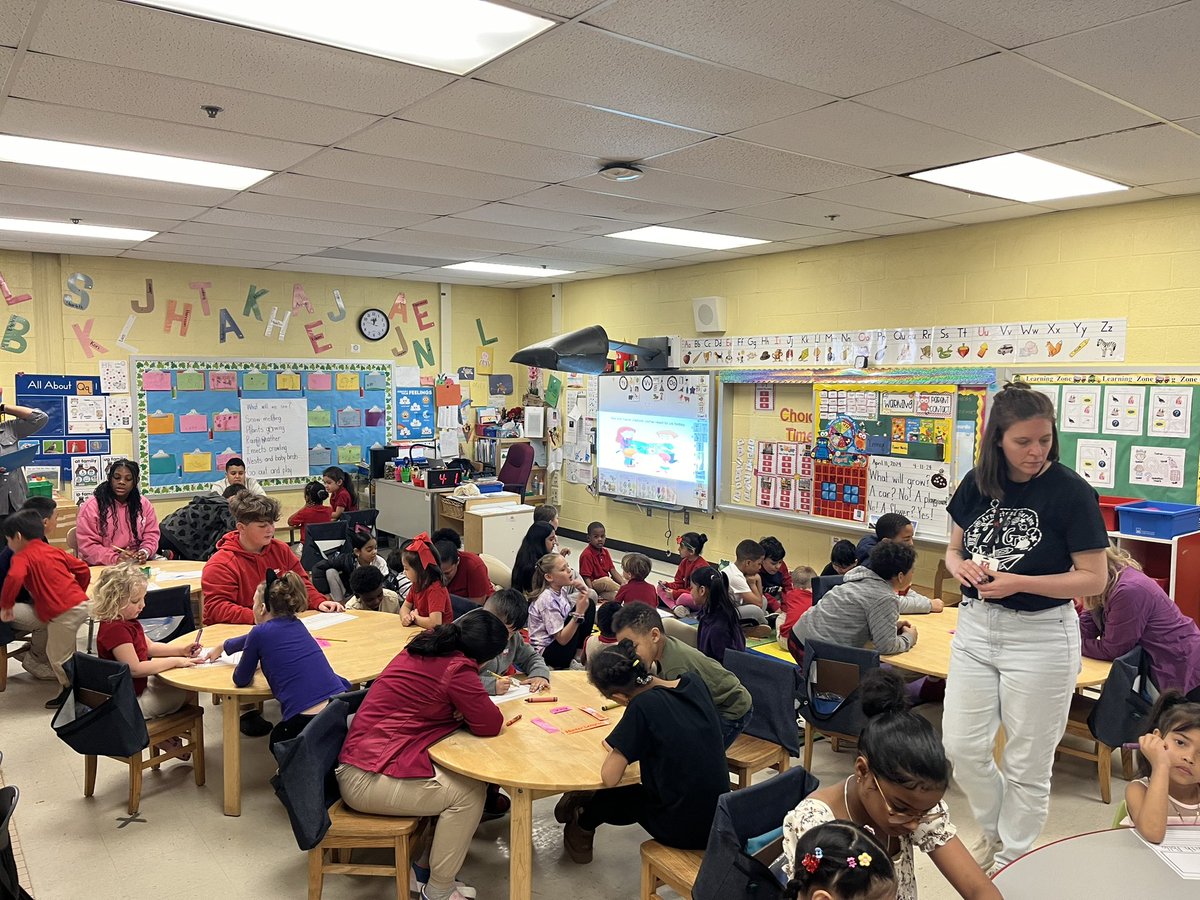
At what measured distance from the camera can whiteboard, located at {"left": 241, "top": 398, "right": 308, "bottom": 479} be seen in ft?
28.1

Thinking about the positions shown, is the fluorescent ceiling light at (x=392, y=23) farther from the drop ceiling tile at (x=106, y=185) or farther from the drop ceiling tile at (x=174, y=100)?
the drop ceiling tile at (x=106, y=185)

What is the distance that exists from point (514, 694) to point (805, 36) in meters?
2.57

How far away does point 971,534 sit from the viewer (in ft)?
8.44

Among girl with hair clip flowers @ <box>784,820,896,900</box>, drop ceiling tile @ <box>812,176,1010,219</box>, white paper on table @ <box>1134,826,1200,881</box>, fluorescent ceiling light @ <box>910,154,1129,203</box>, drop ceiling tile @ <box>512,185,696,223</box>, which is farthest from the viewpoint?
drop ceiling tile @ <box>512,185,696,223</box>

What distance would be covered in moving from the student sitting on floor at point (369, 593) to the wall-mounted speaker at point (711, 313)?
4.03 m

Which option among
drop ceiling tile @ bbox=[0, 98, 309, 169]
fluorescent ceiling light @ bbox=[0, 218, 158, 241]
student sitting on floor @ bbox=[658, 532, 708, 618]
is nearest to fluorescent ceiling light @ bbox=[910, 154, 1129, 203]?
student sitting on floor @ bbox=[658, 532, 708, 618]

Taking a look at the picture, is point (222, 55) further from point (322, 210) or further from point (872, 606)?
point (872, 606)

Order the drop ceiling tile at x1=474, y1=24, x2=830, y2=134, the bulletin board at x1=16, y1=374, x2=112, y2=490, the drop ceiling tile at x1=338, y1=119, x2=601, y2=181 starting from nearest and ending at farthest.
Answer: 1. the drop ceiling tile at x1=474, y1=24, x2=830, y2=134
2. the drop ceiling tile at x1=338, y1=119, x2=601, y2=181
3. the bulletin board at x1=16, y1=374, x2=112, y2=490

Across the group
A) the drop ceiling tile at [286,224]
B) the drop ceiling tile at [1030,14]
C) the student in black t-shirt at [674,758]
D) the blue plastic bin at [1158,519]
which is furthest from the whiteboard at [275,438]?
the drop ceiling tile at [1030,14]

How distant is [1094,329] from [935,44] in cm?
329

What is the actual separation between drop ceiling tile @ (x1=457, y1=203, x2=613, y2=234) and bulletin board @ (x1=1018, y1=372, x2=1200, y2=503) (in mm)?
3123

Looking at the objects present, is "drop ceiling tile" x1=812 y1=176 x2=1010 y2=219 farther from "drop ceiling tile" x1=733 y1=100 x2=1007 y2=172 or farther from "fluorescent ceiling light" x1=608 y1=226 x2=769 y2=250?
"fluorescent ceiling light" x1=608 y1=226 x2=769 y2=250

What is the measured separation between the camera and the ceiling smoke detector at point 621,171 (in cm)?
421

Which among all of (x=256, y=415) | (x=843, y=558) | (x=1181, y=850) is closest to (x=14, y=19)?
(x=1181, y=850)
